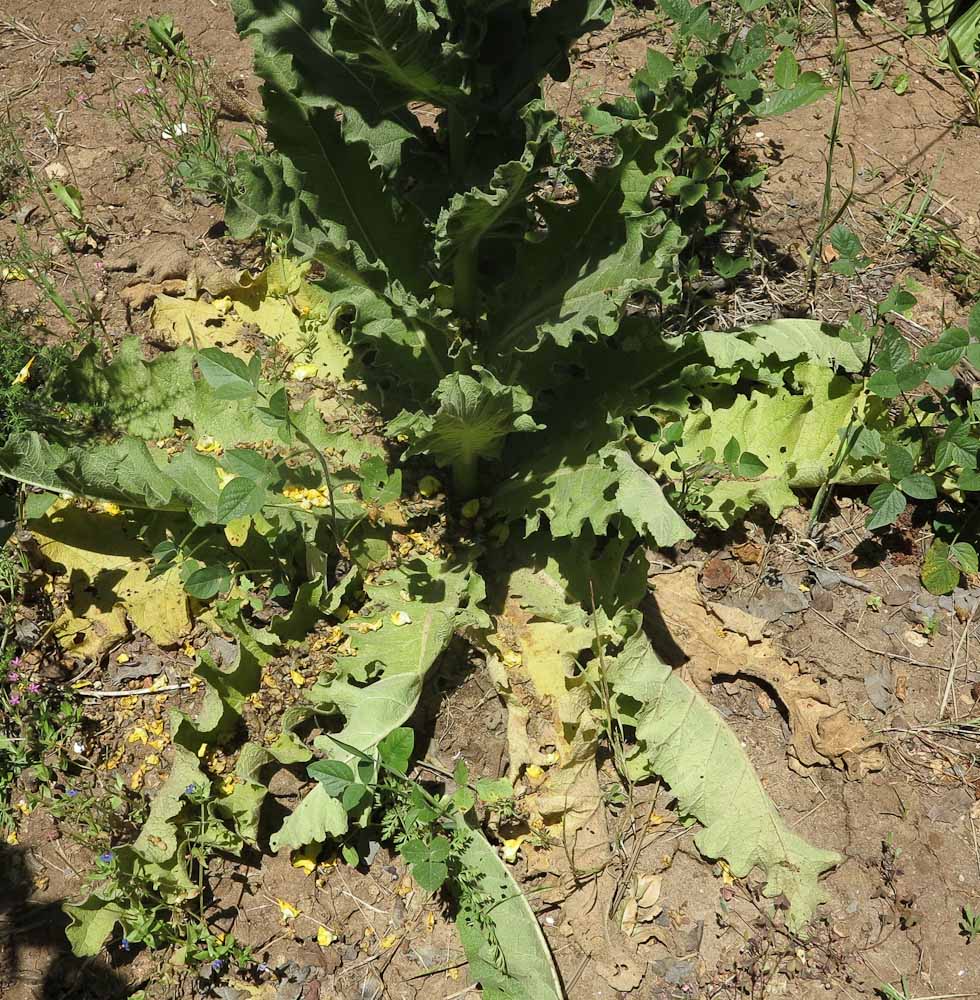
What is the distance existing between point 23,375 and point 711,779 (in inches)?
121

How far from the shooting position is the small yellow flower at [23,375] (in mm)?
3947

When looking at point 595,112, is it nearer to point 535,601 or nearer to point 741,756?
point 535,601

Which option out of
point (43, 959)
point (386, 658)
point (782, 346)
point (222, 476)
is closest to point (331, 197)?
point (222, 476)

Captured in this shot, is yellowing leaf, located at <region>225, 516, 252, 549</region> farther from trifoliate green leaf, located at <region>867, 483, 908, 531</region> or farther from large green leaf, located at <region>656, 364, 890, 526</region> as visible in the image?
trifoliate green leaf, located at <region>867, 483, 908, 531</region>

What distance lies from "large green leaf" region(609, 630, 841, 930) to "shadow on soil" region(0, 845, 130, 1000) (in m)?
1.80

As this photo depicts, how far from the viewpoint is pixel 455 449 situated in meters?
3.44

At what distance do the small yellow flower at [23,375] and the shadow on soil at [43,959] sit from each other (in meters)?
1.87

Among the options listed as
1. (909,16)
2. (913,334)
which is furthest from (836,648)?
(909,16)

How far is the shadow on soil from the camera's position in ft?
9.89

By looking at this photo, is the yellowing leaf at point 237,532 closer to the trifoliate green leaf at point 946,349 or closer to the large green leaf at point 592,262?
the large green leaf at point 592,262

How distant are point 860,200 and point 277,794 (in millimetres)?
3710

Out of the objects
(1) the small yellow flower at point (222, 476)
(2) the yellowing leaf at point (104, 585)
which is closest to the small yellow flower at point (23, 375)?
(2) the yellowing leaf at point (104, 585)

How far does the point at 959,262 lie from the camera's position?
176 inches

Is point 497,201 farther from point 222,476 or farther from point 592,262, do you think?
point 222,476
